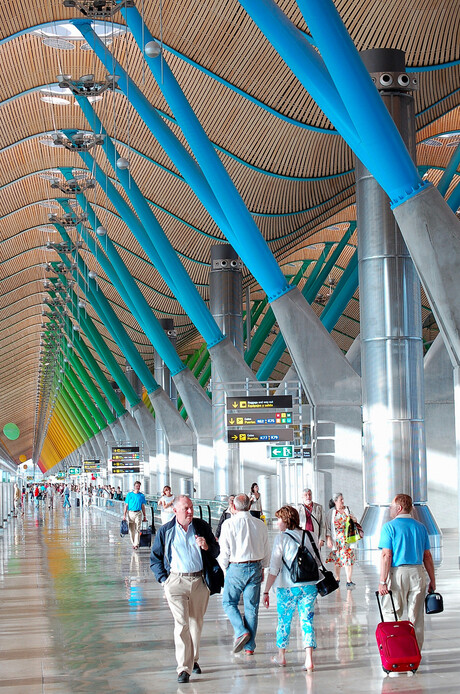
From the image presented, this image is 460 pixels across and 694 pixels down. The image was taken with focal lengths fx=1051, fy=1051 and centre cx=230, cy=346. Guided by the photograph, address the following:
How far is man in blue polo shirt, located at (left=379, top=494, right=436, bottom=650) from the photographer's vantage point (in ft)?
26.3

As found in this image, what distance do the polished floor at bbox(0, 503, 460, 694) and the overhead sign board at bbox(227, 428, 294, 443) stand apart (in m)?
6.46

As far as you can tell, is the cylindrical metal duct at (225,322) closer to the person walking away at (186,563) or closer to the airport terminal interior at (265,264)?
the airport terminal interior at (265,264)

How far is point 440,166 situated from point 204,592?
29.3 meters

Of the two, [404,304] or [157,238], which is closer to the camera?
[404,304]

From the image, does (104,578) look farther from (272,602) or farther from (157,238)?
(157,238)

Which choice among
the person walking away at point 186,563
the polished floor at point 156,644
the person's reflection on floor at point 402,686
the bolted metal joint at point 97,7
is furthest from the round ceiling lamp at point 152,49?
the person's reflection on floor at point 402,686

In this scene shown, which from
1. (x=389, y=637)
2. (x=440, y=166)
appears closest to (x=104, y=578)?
(x=389, y=637)

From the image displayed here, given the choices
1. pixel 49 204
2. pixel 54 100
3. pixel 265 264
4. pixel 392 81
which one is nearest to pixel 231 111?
pixel 54 100

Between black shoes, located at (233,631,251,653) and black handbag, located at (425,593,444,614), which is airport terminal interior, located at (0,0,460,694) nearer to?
black shoes, located at (233,631,251,653)

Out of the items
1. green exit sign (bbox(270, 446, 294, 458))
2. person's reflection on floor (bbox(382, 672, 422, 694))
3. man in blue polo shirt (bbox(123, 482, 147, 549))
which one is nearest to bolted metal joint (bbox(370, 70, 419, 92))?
green exit sign (bbox(270, 446, 294, 458))

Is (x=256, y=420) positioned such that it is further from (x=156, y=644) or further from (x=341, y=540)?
(x=156, y=644)

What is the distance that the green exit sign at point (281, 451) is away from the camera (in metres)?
24.0

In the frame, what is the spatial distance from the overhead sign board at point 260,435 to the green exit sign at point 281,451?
53cm

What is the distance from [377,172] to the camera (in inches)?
549
